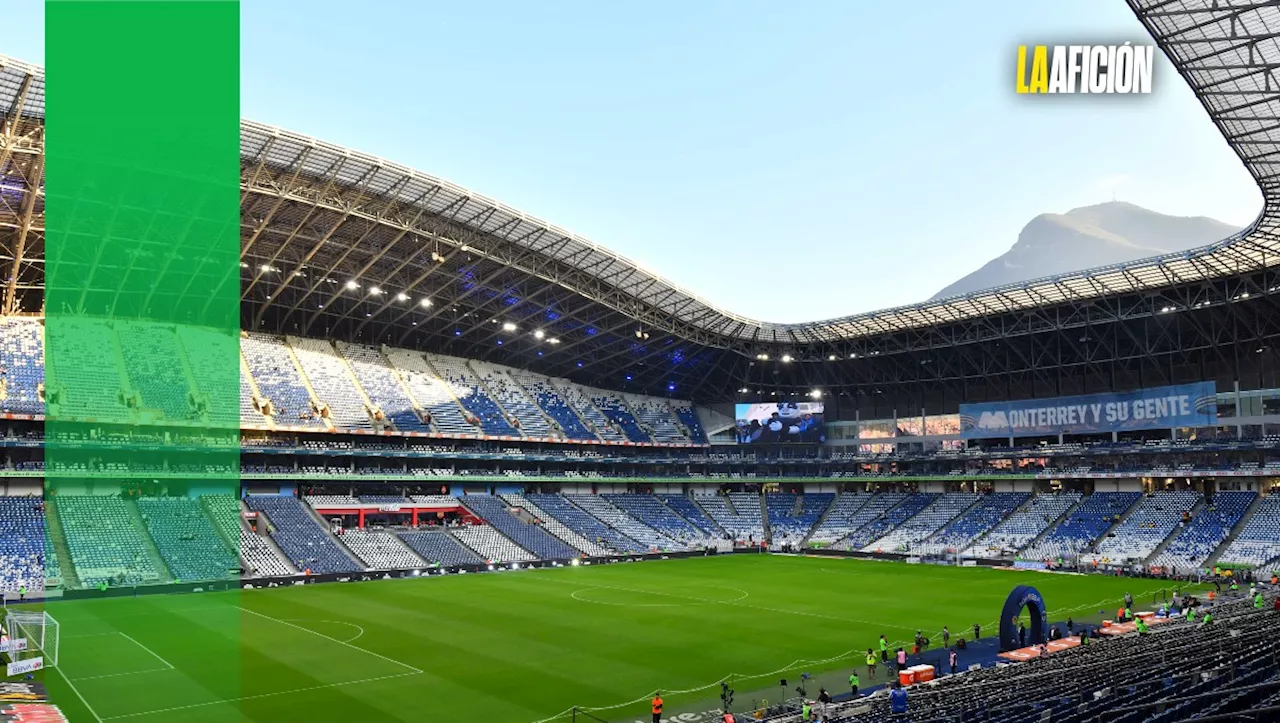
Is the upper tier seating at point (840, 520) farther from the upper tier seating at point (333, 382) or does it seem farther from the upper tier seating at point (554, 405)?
the upper tier seating at point (333, 382)

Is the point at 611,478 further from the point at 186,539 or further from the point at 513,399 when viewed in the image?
the point at 186,539

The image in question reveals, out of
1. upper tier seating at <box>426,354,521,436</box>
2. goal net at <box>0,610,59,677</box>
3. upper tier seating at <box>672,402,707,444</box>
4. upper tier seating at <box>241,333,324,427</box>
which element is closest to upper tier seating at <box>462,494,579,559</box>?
upper tier seating at <box>426,354,521,436</box>

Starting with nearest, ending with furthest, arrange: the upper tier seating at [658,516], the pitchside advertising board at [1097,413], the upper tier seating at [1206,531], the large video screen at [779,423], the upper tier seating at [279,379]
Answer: the upper tier seating at [1206,531]
the upper tier seating at [279,379]
the pitchside advertising board at [1097,413]
the upper tier seating at [658,516]
the large video screen at [779,423]

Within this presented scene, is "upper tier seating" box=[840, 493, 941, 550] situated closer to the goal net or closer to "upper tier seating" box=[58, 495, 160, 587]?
"upper tier seating" box=[58, 495, 160, 587]

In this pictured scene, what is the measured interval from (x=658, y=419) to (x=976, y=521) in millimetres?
34784

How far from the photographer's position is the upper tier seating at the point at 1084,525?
68875 mm

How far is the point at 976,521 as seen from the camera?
78.6 metres

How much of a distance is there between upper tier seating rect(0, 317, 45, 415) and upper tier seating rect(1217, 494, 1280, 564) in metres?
79.6

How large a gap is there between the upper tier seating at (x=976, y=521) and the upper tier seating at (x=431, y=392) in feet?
136

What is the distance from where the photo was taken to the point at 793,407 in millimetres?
93250

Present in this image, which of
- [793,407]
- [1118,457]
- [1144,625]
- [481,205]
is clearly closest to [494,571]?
[481,205]

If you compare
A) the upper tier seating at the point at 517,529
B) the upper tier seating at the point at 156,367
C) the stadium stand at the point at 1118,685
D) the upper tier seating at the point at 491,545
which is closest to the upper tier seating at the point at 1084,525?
the upper tier seating at the point at 517,529

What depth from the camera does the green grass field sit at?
1118 inches

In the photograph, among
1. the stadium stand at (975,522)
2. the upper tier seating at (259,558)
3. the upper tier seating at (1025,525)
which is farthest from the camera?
the stadium stand at (975,522)
